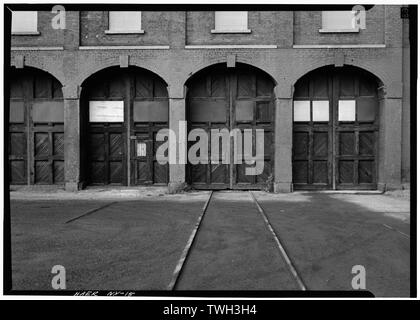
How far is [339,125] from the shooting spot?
34.9 feet

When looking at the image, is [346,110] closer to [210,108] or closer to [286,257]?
[210,108]

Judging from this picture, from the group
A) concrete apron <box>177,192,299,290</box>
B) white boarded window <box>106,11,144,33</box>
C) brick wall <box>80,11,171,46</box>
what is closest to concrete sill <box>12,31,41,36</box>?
brick wall <box>80,11,171,46</box>

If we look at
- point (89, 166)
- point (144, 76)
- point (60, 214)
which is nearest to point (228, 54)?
point (144, 76)

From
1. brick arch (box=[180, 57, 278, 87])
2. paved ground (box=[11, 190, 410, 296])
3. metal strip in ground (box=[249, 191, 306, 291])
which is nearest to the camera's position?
metal strip in ground (box=[249, 191, 306, 291])

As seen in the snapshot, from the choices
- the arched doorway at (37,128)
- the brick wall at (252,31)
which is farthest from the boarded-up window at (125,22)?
the arched doorway at (37,128)

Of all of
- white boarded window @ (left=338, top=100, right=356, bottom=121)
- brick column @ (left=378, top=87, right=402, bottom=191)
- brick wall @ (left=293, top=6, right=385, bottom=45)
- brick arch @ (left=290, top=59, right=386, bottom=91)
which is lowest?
brick column @ (left=378, top=87, right=402, bottom=191)

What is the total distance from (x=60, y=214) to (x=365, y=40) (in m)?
10.8

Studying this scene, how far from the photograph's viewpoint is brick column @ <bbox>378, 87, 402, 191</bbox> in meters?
10.0

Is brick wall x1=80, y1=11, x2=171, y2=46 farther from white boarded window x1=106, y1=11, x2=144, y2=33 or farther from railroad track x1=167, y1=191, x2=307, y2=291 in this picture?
railroad track x1=167, y1=191, x2=307, y2=291

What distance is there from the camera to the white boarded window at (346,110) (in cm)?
1064

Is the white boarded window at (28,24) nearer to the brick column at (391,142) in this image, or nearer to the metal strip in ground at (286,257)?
the metal strip in ground at (286,257)

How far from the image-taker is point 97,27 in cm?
1041

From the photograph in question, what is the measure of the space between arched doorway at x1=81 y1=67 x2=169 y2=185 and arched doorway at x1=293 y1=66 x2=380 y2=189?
5.09 metres
